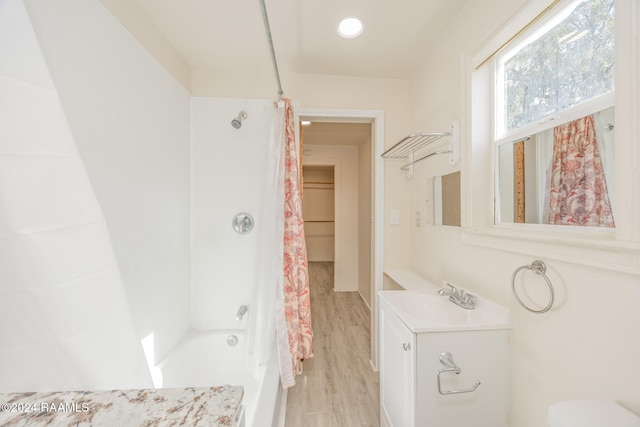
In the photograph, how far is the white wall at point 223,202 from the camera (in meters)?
1.80

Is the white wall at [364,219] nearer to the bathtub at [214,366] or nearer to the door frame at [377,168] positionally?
the door frame at [377,168]

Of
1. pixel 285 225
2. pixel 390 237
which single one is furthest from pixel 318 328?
pixel 285 225

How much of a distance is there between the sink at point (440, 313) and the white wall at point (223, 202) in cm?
114

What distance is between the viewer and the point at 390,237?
190 centimetres

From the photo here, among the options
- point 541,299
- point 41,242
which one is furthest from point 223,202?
point 541,299

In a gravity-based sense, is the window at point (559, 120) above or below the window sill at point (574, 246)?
above

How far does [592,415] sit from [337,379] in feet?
5.09

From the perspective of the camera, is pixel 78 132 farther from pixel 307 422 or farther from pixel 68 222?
pixel 307 422

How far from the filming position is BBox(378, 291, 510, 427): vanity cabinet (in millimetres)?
918

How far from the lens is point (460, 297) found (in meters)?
1.15

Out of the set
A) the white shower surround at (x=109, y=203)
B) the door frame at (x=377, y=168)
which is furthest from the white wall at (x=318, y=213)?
the white shower surround at (x=109, y=203)

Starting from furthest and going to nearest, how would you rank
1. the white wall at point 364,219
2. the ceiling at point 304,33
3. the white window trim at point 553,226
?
the white wall at point 364,219
the ceiling at point 304,33
the white window trim at point 553,226

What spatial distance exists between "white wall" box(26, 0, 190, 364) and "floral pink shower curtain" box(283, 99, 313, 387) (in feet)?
2.52

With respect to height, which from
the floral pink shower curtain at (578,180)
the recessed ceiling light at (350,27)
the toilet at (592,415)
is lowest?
the toilet at (592,415)
